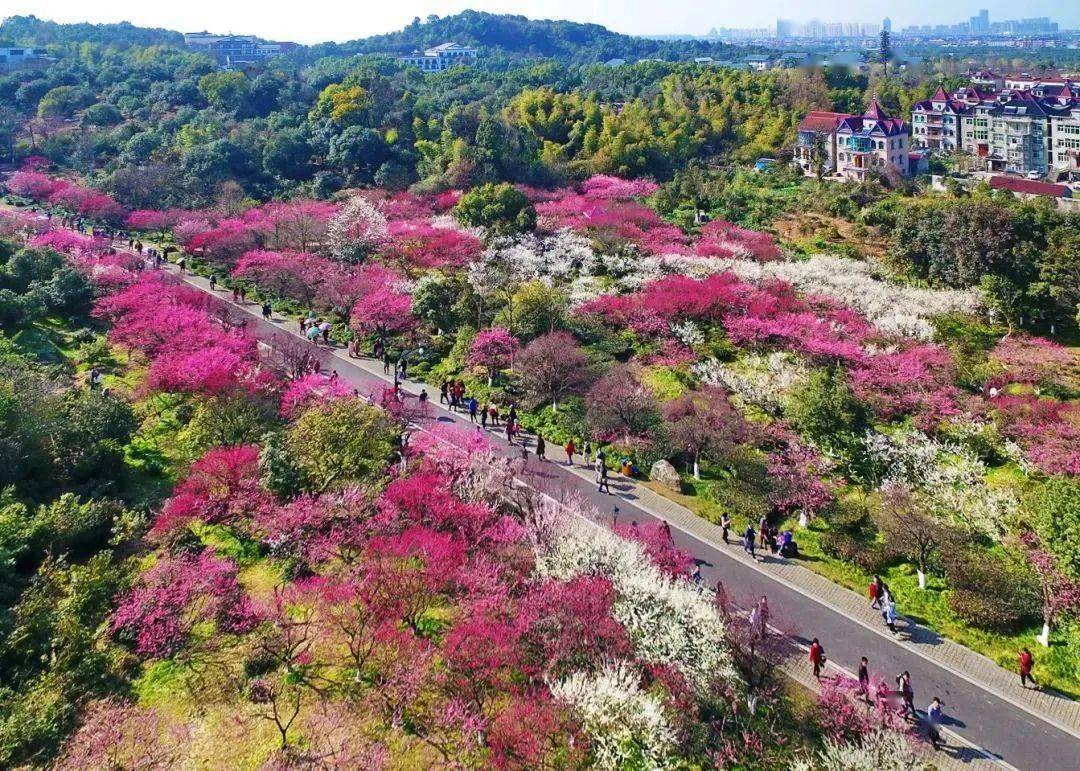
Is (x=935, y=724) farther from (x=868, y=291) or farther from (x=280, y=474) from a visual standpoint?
(x=868, y=291)

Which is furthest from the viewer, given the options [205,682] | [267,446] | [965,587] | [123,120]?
[123,120]

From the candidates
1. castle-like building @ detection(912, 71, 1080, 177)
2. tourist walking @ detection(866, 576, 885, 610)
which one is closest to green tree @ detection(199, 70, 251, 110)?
castle-like building @ detection(912, 71, 1080, 177)

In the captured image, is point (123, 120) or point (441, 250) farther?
point (123, 120)

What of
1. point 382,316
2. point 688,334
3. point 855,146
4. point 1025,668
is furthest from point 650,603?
point 855,146

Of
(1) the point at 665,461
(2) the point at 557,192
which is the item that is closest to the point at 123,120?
(2) the point at 557,192

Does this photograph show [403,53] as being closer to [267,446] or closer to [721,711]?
[267,446]

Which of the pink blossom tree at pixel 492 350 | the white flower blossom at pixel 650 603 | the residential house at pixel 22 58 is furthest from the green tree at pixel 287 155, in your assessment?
the residential house at pixel 22 58

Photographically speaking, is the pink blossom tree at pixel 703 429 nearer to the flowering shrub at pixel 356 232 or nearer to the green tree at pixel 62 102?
the flowering shrub at pixel 356 232
